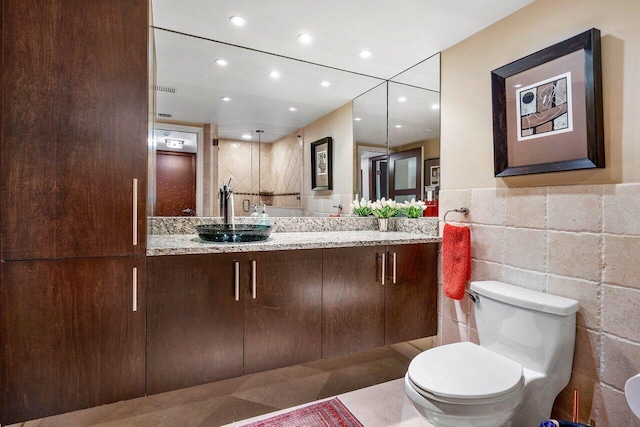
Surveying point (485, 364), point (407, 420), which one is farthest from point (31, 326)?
point (485, 364)

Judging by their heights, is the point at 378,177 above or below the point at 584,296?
above

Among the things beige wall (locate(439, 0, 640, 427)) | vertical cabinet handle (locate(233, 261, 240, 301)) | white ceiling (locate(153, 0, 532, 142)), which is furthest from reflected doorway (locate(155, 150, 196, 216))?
beige wall (locate(439, 0, 640, 427))

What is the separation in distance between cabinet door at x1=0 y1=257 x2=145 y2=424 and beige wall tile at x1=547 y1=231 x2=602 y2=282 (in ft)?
6.71

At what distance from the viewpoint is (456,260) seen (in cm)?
213

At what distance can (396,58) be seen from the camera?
8.00 feet

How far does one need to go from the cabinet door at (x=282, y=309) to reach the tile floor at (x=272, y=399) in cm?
32

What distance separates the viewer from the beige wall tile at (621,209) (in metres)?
1.39

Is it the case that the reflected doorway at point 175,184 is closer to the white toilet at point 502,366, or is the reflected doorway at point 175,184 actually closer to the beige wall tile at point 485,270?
the white toilet at point 502,366

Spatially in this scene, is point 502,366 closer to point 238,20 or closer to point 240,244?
point 240,244

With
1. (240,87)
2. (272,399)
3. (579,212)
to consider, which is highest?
(240,87)

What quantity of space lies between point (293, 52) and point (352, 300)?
177 centimetres

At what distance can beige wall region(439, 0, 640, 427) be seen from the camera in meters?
1.42

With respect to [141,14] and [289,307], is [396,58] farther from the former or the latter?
[289,307]

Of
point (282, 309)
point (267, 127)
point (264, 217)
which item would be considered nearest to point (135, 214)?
point (282, 309)
